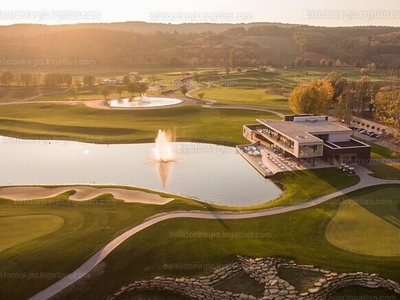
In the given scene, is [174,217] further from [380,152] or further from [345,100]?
[345,100]

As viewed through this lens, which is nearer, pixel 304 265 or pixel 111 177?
pixel 304 265

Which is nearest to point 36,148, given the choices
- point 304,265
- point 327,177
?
point 327,177

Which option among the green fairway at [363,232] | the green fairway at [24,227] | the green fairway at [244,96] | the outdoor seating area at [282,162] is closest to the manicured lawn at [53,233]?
the green fairway at [24,227]

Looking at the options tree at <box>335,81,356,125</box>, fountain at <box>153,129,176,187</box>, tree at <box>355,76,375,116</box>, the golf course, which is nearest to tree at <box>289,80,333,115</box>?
tree at <box>335,81,356,125</box>

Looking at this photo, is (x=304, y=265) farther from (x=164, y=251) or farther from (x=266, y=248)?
(x=164, y=251)

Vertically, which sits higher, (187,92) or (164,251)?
A: (187,92)

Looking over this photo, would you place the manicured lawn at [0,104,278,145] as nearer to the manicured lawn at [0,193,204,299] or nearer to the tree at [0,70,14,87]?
the manicured lawn at [0,193,204,299]
